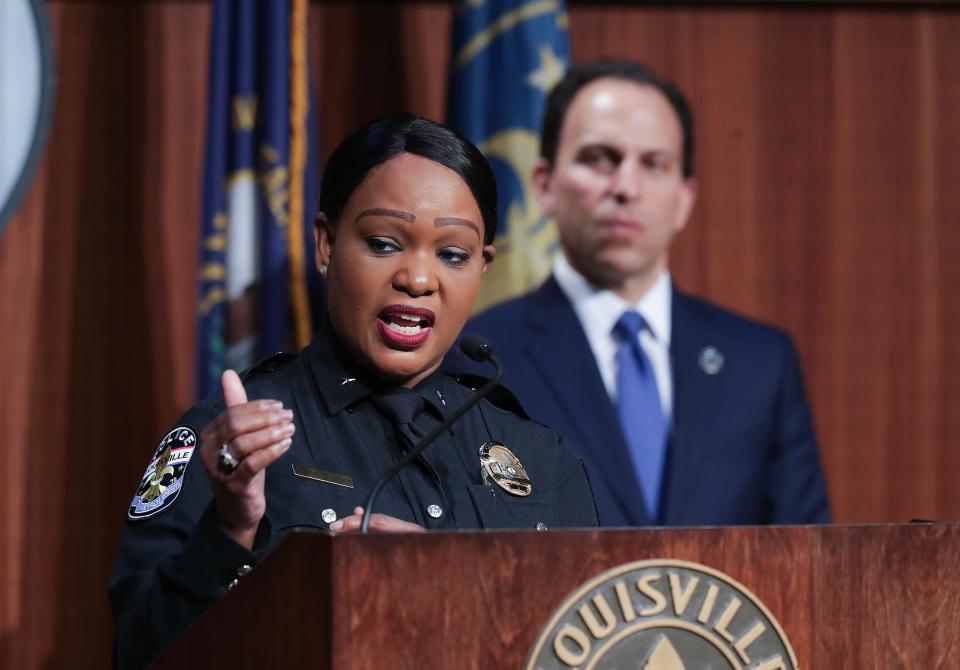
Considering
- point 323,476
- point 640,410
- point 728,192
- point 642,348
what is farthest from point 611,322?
point 323,476

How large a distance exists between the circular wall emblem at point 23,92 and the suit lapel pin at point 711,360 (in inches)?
58.8

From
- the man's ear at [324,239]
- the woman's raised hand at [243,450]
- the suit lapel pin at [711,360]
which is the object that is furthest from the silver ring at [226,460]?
the suit lapel pin at [711,360]

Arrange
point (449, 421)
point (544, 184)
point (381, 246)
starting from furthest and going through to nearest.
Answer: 1. point (544, 184)
2. point (381, 246)
3. point (449, 421)

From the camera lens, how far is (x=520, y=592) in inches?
47.7

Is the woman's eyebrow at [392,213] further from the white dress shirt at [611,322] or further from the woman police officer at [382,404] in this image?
the white dress shirt at [611,322]

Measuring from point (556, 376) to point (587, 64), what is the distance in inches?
27.7

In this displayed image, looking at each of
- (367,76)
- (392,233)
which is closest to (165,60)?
(367,76)

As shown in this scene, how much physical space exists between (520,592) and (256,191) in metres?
1.90

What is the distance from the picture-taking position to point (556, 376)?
2.80 metres

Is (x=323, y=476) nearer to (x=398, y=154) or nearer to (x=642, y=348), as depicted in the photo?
(x=398, y=154)

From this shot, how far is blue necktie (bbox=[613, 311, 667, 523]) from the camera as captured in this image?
280 centimetres

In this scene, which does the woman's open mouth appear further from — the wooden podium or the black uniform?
the wooden podium

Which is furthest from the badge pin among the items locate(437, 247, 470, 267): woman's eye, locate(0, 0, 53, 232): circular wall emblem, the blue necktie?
locate(0, 0, 53, 232): circular wall emblem

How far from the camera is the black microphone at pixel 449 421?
50.3 inches
